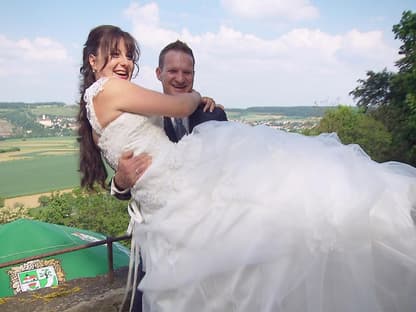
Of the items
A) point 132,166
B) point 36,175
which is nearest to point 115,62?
point 132,166

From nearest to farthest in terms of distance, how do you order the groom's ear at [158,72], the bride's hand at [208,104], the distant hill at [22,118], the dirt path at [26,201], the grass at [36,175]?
the bride's hand at [208,104]
the groom's ear at [158,72]
the dirt path at [26,201]
the grass at [36,175]
the distant hill at [22,118]

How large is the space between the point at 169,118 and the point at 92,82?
47cm

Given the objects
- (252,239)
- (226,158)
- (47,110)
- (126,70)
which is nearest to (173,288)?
(252,239)

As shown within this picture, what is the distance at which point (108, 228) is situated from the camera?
3441 centimetres

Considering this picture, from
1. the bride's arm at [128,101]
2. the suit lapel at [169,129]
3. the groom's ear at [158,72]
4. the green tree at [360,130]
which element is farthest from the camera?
the green tree at [360,130]

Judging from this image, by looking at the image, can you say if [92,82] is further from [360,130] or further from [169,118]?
[360,130]

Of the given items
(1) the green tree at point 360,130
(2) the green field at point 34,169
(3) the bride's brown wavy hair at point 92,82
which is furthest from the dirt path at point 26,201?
(3) the bride's brown wavy hair at point 92,82

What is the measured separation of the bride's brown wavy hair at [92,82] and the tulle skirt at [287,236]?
57 cm

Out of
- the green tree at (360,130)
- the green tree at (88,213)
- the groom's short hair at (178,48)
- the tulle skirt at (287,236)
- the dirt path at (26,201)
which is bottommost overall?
the dirt path at (26,201)

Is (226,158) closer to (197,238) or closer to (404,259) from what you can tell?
(197,238)

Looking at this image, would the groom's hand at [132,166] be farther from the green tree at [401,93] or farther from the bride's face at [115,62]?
the green tree at [401,93]

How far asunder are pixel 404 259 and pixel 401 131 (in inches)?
772

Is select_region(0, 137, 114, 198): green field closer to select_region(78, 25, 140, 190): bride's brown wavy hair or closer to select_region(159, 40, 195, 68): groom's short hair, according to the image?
select_region(159, 40, 195, 68): groom's short hair

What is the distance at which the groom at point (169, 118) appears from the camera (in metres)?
1.78
